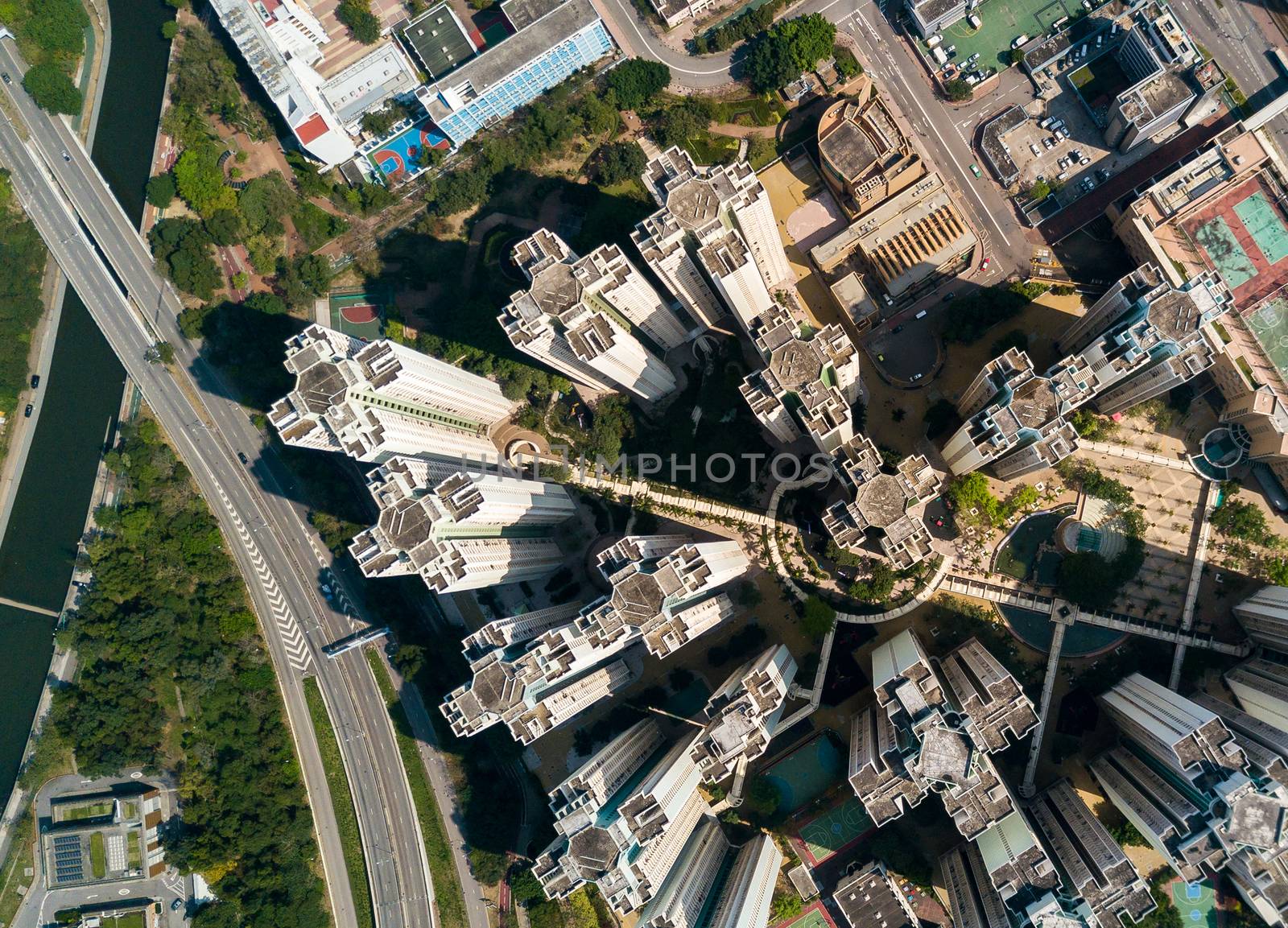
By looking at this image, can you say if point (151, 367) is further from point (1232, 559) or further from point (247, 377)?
point (1232, 559)

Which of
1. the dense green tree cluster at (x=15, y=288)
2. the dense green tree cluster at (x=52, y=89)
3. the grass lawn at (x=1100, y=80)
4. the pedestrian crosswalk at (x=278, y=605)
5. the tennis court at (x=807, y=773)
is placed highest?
the dense green tree cluster at (x=52, y=89)

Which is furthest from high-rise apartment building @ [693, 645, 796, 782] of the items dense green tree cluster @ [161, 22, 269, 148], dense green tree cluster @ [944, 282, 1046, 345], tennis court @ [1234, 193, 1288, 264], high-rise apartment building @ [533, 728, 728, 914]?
dense green tree cluster @ [161, 22, 269, 148]

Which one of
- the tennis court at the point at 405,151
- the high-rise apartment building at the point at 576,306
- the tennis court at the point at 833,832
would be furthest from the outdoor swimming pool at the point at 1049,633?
the tennis court at the point at 405,151

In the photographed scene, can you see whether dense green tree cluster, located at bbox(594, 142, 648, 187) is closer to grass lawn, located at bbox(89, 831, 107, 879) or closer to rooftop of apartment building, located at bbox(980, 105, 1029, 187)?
rooftop of apartment building, located at bbox(980, 105, 1029, 187)

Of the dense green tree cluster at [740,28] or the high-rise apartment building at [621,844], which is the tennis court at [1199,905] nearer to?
the high-rise apartment building at [621,844]

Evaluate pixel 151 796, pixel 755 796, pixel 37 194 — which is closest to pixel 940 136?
pixel 755 796
